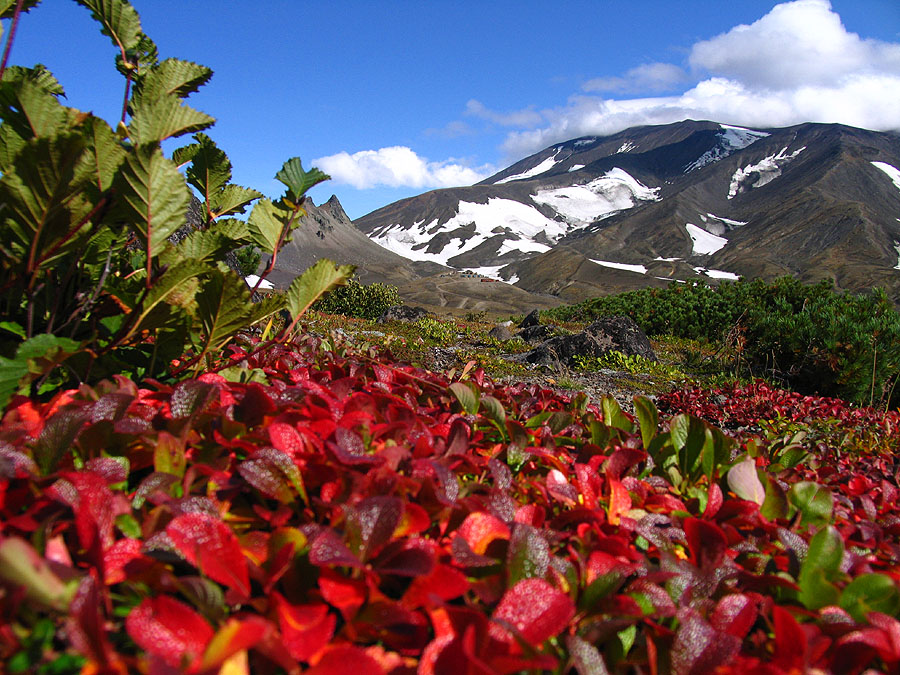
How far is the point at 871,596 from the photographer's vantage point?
30.0 inches

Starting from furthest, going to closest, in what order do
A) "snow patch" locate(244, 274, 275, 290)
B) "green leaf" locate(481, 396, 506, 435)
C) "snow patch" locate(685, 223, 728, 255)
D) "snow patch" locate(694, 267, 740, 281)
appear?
"snow patch" locate(685, 223, 728, 255) < "snow patch" locate(694, 267, 740, 281) < "snow patch" locate(244, 274, 275, 290) < "green leaf" locate(481, 396, 506, 435)

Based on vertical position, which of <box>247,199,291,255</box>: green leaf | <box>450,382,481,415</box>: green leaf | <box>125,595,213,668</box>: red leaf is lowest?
<box>125,595,213,668</box>: red leaf

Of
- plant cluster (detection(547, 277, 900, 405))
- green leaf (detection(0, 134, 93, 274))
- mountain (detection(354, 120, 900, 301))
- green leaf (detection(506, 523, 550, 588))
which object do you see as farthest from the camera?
mountain (detection(354, 120, 900, 301))

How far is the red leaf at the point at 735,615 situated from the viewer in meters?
0.70

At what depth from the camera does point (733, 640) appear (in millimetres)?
617

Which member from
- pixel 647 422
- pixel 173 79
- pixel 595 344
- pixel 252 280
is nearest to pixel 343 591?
pixel 647 422

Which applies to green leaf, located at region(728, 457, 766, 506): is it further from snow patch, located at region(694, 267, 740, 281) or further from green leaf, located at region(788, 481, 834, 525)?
snow patch, located at region(694, 267, 740, 281)

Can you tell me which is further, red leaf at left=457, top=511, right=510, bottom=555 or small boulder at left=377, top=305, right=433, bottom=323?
small boulder at left=377, top=305, right=433, bottom=323

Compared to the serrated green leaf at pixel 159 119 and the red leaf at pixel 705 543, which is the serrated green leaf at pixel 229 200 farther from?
the red leaf at pixel 705 543

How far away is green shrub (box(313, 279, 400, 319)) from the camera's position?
13.7m

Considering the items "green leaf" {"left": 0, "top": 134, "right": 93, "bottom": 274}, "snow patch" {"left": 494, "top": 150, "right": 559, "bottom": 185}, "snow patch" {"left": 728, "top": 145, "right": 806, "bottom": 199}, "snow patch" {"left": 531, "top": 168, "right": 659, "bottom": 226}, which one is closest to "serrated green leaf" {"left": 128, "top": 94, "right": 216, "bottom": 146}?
"green leaf" {"left": 0, "top": 134, "right": 93, "bottom": 274}

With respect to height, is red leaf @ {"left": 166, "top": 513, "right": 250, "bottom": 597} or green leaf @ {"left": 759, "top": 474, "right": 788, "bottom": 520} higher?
red leaf @ {"left": 166, "top": 513, "right": 250, "bottom": 597}

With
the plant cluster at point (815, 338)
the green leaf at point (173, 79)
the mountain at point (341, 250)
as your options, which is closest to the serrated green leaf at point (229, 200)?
the green leaf at point (173, 79)

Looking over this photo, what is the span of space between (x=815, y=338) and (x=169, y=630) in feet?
27.3
